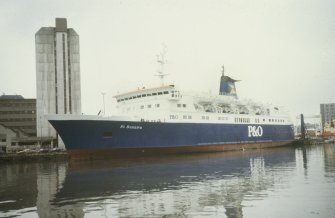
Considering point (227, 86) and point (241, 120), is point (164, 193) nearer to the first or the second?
point (241, 120)

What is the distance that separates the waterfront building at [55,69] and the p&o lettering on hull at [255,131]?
106ft

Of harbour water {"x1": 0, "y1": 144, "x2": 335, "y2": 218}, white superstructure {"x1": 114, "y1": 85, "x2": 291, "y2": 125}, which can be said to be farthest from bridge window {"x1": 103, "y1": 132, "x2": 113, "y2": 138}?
harbour water {"x1": 0, "y1": 144, "x2": 335, "y2": 218}

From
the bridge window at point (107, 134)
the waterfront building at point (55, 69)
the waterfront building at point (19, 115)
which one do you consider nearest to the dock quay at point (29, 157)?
the bridge window at point (107, 134)

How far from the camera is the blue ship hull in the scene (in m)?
31.2

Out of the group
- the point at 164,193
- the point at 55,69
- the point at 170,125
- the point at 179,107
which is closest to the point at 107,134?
the point at 170,125

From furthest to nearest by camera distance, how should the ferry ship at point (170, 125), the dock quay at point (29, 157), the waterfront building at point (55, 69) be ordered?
the waterfront building at point (55, 69) < the dock quay at point (29, 157) < the ferry ship at point (170, 125)

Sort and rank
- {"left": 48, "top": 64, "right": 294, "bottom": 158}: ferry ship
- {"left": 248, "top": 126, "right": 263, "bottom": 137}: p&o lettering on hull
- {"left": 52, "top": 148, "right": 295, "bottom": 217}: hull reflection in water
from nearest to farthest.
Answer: {"left": 52, "top": 148, "right": 295, "bottom": 217}: hull reflection in water
{"left": 48, "top": 64, "right": 294, "bottom": 158}: ferry ship
{"left": 248, "top": 126, "right": 263, "bottom": 137}: p&o lettering on hull

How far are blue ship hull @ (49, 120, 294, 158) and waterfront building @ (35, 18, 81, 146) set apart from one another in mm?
32117

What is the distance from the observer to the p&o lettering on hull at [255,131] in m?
46.9

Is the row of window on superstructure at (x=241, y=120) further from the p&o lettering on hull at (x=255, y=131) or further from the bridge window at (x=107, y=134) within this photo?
the bridge window at (x=107, y=134)

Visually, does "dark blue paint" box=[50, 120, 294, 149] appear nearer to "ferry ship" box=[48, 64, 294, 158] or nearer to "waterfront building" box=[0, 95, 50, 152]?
"ferry ship" box=[48, 64, 294, 158]

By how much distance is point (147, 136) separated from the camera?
112ft

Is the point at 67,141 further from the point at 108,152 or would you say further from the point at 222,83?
the point at 222,83

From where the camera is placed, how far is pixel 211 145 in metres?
40.6
